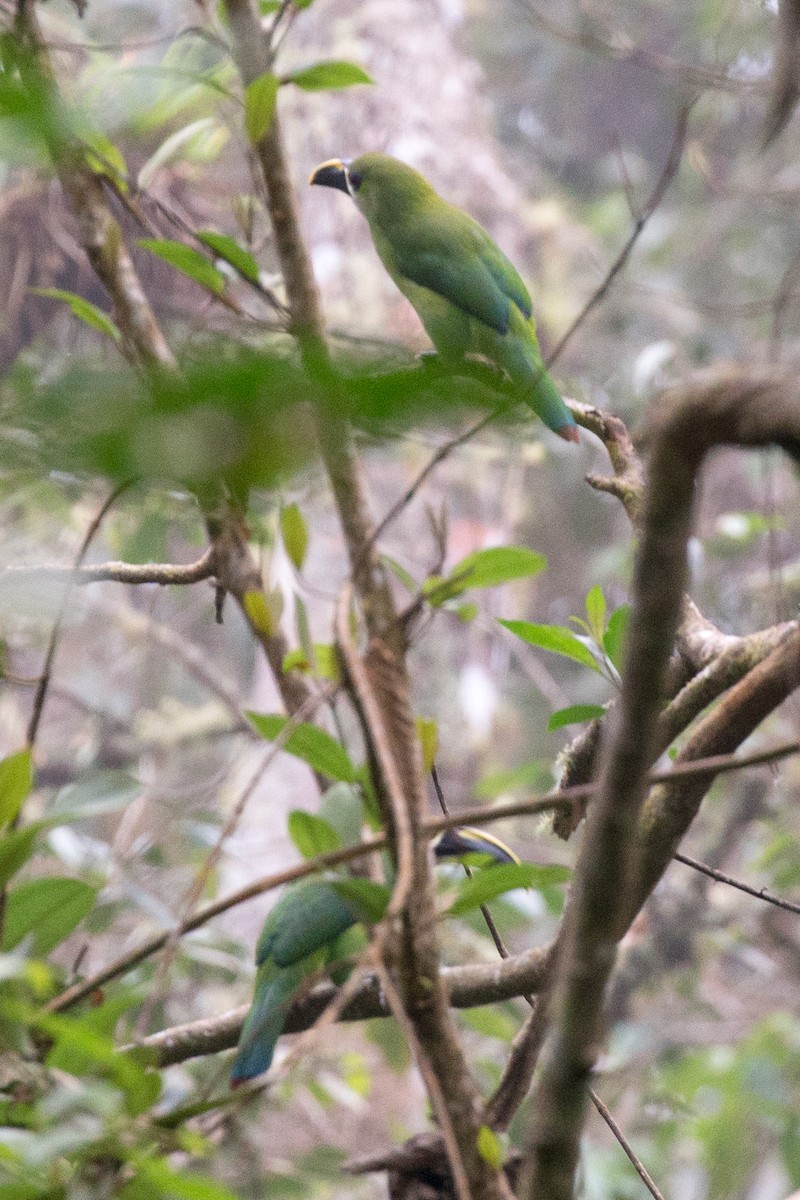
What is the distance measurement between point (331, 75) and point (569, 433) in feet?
1.60

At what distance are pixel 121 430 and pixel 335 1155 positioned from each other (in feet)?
8.56

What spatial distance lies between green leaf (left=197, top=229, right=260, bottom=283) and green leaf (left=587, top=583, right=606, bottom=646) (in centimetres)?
48

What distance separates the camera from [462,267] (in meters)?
1.76

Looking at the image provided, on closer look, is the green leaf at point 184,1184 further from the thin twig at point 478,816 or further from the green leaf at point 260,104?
the green leaf at point 260,104

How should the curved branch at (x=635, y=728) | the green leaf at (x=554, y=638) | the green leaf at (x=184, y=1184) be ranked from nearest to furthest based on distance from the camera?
the curved branch at (x=635, y=728) → the green leaf at (x=184, y=1184) → the green leaf at (x=554, y=638)

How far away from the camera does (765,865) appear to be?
328 centimetres

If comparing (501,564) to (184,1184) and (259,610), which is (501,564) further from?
(184,1184)

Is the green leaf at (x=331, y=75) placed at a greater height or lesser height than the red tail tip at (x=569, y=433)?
greater

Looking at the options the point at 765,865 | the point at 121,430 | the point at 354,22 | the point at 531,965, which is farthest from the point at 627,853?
the point at 354,22

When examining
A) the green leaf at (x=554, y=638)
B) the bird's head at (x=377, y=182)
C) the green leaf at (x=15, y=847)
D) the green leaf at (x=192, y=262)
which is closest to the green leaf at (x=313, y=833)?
the green leaf at (x=15, y=847)

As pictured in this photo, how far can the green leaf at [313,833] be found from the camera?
0.66 m

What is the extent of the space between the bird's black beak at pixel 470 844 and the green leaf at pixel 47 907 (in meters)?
0.46

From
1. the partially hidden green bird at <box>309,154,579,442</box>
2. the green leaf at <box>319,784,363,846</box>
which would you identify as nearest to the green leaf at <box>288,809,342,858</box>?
the green leaf at <box>319,784,363,846</box>

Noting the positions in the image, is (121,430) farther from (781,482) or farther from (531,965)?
(781,482)
